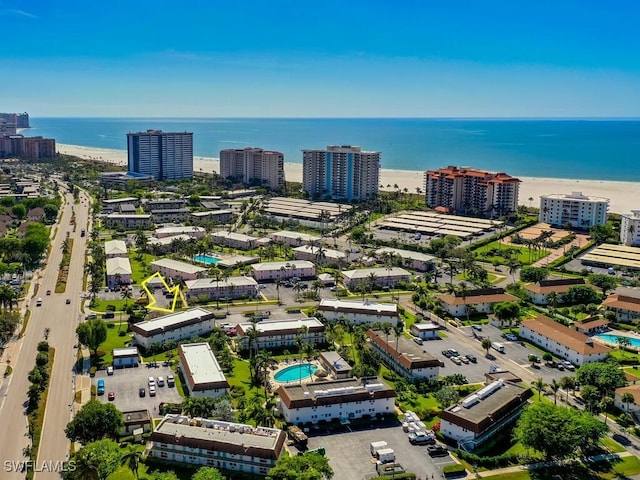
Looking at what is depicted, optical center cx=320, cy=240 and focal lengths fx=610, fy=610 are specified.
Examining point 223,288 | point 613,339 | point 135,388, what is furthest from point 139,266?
point 613,339

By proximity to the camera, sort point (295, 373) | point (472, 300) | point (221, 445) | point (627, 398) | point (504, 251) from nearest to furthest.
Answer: point (221, 445) → point (627, 398) → point (295, 373) → point (472, 300) → point (504, 251)

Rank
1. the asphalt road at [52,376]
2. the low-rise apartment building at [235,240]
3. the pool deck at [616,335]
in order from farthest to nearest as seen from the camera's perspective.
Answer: the low-rise apartment building at [235,240]
the pool deck at [616,335]
the asphalt road at [52,376]

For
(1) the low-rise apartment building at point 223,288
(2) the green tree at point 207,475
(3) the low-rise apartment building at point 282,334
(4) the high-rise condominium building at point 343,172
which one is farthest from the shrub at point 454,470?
(4) the high-rise condominium building at point 343,172

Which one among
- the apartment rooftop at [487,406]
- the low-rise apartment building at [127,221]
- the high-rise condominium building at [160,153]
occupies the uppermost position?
the high-rise condominium building at [160,153]

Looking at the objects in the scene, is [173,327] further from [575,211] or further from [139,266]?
[575,211]

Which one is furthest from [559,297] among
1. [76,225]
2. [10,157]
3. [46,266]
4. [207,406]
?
[10,157]

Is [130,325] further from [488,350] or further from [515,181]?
[515,181]

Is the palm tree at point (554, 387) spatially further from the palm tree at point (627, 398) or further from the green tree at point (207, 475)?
the green tree at point (207, 475)
